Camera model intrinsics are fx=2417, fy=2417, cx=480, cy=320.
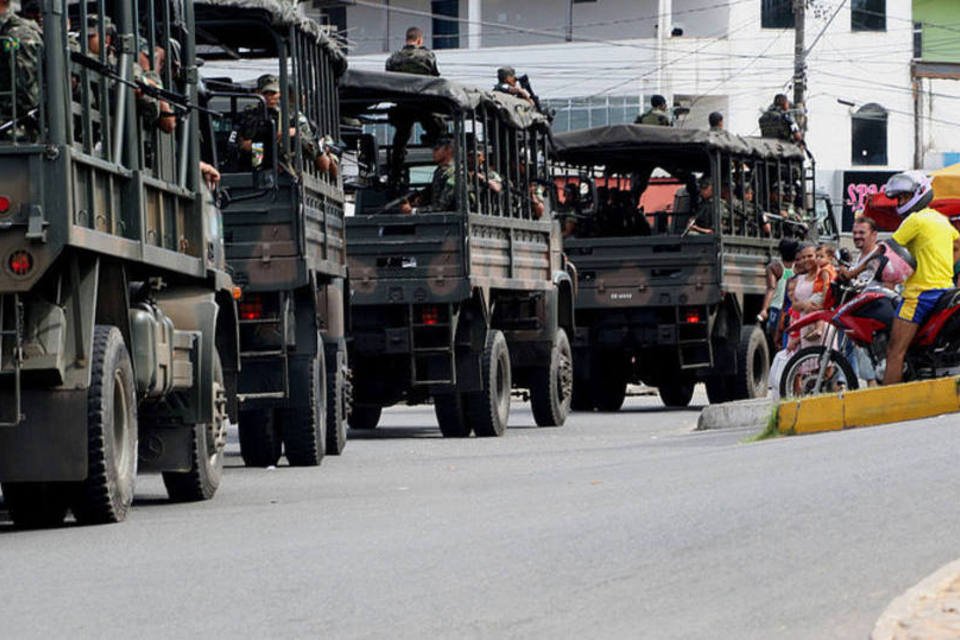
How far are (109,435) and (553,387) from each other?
1202 centimetres

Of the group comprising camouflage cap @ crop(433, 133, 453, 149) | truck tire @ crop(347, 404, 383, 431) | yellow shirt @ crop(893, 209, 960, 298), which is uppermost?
camouflage cap @ crop(433, 133, 453, 149)

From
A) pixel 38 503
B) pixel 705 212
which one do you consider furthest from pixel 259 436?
pixel 705 212

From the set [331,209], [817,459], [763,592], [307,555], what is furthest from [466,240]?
[763,592]

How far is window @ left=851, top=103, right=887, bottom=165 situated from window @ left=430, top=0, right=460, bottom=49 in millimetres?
9983

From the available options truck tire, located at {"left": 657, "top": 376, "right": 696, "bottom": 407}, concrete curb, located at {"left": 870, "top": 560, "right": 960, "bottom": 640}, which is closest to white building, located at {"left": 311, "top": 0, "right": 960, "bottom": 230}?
truck tire, located at {"left": 657, "top": 376, "right": 696, "bottom": 407}

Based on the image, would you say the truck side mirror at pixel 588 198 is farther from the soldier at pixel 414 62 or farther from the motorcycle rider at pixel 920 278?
the motorcycle rider at pixel 920 278

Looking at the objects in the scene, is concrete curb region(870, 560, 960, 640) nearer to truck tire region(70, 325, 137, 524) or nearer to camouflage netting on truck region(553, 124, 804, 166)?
truck tire region(70, 325, 137, 524)

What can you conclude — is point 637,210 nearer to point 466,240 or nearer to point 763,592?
point 466,240

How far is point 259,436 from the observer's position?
17.8 m

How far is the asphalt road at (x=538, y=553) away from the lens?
8.11 m

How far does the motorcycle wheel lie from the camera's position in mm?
17906

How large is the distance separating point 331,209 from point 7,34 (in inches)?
285

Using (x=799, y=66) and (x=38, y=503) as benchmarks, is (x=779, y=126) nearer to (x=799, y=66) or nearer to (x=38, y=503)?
(x=799, y=66)

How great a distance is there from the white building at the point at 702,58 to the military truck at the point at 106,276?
4112 cm
